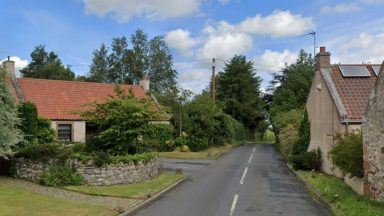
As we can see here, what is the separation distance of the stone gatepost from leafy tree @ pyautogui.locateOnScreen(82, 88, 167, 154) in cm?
1108

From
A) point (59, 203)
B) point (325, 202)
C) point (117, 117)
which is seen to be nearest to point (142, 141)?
point (117, 117)

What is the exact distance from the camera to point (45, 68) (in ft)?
237

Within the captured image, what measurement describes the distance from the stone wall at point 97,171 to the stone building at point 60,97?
9083 millimetres

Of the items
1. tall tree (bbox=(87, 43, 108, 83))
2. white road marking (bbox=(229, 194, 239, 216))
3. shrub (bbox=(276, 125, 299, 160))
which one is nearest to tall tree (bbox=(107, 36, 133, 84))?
tall tree (bbox=(87, 43, 108, 83))

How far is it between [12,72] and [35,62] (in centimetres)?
4750

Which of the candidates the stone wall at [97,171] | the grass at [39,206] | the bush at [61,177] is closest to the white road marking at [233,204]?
the grass at [39,206]

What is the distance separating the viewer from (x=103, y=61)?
76.6 metres

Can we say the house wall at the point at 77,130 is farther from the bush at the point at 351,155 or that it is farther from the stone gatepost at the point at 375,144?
the stone gatepost at the point at 375,144

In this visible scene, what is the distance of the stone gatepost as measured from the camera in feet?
53.1

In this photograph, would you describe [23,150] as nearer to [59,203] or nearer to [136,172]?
[136,172]

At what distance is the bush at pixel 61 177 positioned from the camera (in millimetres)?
21000

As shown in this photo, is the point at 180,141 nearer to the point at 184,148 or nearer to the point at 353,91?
the point at 184,148

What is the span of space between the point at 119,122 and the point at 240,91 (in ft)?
179

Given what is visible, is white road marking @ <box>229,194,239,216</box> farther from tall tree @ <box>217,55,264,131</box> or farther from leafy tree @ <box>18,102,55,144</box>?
tall tree @ <box>217,55,264,131</box>
